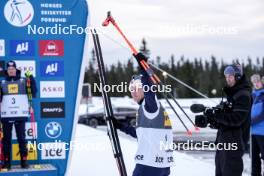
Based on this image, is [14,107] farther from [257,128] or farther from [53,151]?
[257,128]

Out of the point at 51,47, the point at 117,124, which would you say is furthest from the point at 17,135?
the point at 117,124

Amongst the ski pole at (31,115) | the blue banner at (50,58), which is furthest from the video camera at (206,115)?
the ski pole at (31,115)

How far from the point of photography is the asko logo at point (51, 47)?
7.24 metres

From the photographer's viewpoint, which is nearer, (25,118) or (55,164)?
(25,118)

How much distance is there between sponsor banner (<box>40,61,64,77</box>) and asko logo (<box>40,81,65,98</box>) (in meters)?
0.12

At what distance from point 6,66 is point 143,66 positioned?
3.03 meters

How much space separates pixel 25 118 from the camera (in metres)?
6.94

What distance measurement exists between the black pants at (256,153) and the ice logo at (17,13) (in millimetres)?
3966

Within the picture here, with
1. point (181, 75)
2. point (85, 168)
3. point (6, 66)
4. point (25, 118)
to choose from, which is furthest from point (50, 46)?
point (181, 75)

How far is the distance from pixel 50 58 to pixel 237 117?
3.26 metres

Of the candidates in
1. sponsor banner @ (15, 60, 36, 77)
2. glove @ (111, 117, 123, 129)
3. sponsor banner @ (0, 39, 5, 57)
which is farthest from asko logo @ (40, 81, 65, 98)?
glove @ (111, 117, 123, 129)

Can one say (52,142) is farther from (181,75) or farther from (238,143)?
(181,75)

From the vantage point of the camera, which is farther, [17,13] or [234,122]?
[17,13]

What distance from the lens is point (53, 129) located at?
740cm
